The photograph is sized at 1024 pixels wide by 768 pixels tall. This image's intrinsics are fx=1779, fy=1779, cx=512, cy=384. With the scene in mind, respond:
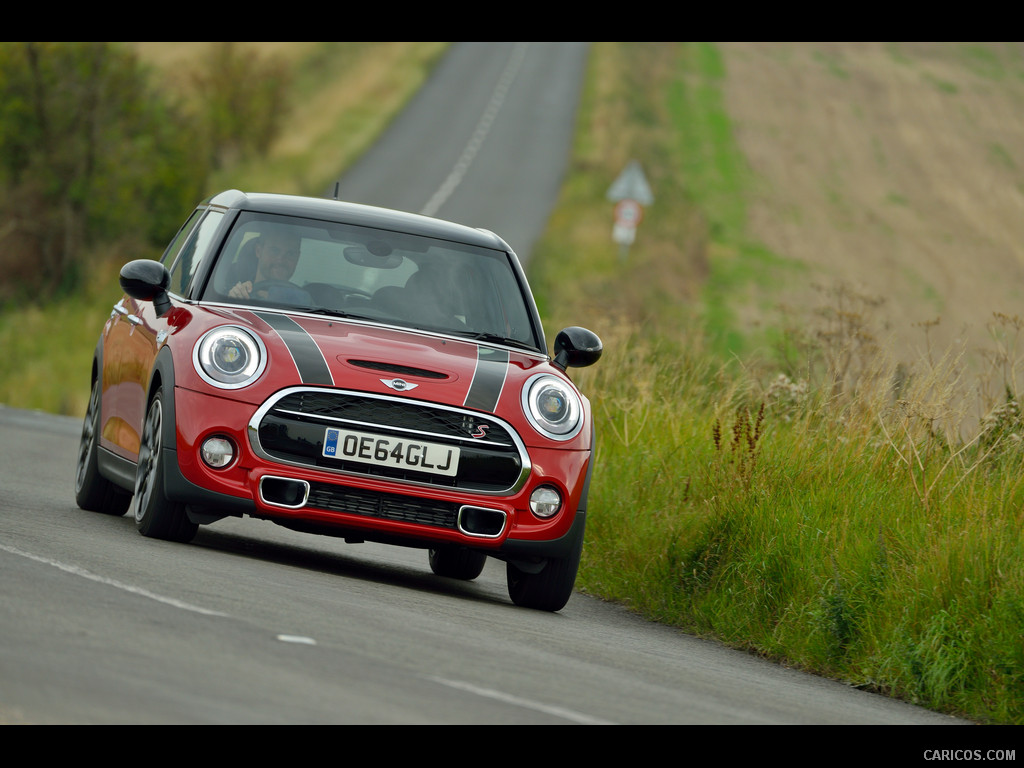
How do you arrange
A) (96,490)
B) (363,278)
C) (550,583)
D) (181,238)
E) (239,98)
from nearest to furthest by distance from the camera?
(550,583), (363,278), (96,490), (181,238), (239,98)

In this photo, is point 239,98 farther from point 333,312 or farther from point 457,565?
point 333,312

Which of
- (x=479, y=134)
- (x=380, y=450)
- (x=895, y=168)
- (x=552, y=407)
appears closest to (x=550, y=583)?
(x=552, y=407)

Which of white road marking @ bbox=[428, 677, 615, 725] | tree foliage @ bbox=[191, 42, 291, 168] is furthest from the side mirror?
tree foliage @ bbox=[191, 42, 291, 168]

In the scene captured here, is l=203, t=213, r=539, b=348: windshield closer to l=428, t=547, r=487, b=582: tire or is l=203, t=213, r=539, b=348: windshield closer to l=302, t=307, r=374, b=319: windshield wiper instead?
l=302, t=307, r=374, b=319: windshield wiper

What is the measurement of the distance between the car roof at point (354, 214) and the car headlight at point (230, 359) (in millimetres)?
1353

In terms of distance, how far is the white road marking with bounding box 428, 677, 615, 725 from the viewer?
5496 mm

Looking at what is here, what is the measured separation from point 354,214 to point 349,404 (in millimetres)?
1765

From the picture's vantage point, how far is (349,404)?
8.02 meters

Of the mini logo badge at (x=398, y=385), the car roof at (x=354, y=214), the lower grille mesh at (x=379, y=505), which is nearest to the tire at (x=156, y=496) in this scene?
the lower grille mesh at (x=379, y=505)

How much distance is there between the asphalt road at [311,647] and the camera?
16.9 feet

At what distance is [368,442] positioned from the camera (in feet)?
26.3
